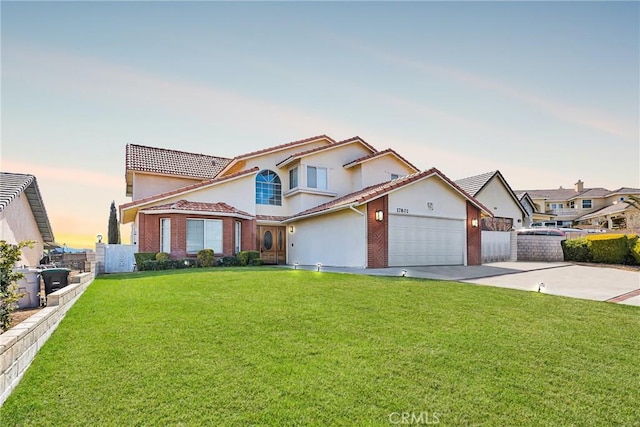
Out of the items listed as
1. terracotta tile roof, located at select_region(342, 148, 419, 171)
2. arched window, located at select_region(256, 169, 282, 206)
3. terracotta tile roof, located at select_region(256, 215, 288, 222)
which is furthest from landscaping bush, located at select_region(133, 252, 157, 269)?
terracotta tile roof, located at select_region(342, 148, 419, 171)

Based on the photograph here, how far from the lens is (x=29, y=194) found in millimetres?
18969

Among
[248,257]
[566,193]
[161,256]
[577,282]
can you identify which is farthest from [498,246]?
[566,193]

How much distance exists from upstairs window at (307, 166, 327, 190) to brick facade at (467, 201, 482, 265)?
8.60 metres

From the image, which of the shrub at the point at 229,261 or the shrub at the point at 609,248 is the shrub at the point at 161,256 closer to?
the shrub at the point at 229,261

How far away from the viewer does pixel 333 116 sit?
1784cm

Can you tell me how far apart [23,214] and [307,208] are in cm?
1506

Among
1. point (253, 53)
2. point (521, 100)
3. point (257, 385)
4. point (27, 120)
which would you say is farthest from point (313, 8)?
point (257, 385)

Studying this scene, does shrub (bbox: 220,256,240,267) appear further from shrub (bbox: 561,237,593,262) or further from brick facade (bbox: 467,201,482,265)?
shrub (bbox: 561,237,593,262)

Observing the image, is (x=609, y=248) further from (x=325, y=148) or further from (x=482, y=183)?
(x=325, y=148)

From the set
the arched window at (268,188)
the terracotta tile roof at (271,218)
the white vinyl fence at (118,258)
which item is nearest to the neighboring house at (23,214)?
the white vinyl fence at (118,258)

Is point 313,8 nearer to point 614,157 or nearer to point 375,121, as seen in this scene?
point 375,121

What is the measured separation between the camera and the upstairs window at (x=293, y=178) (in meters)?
22.3

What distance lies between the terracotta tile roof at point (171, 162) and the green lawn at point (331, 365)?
52.6 feet

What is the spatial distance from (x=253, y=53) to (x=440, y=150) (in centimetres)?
1091
